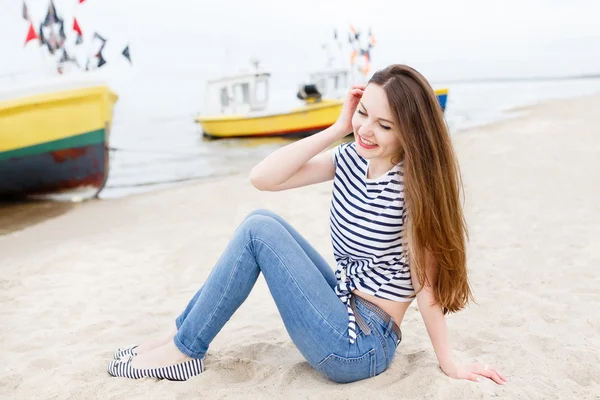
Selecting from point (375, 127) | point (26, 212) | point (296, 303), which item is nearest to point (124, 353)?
point (296, 303)

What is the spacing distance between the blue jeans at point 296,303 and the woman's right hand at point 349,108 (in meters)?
0.39

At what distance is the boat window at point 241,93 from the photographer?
13758mm

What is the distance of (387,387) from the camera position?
182 cm

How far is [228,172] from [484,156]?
423 centimetres

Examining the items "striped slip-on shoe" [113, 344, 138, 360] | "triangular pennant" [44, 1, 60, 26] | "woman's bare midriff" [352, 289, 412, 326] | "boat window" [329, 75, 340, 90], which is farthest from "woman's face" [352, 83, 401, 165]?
"boat window" [329, 75, 340, 90]

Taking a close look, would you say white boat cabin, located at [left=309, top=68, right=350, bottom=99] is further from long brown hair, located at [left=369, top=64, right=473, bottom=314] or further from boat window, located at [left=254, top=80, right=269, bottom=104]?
long brown hair, located at [left=369, top=64, right=473, bottom=314]

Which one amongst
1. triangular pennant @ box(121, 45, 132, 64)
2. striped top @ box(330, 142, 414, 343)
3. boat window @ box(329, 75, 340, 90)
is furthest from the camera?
boat window @ box(329, 75, 340, 90)

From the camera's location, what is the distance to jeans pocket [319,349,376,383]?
1806 mm

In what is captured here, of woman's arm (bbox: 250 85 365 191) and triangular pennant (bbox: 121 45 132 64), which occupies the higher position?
woman's arm (bbox: 250 85 365 191)

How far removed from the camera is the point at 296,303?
1.80 meters

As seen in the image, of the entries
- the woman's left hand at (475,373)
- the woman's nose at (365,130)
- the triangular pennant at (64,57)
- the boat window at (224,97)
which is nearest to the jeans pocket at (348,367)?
the woman's left hand at (475,373)

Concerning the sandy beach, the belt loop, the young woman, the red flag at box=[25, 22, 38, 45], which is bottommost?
the sandy beach

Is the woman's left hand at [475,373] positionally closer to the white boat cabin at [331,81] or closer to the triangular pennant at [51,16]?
the triangular pennant at [51,16]

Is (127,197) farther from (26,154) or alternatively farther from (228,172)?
(228,172)
